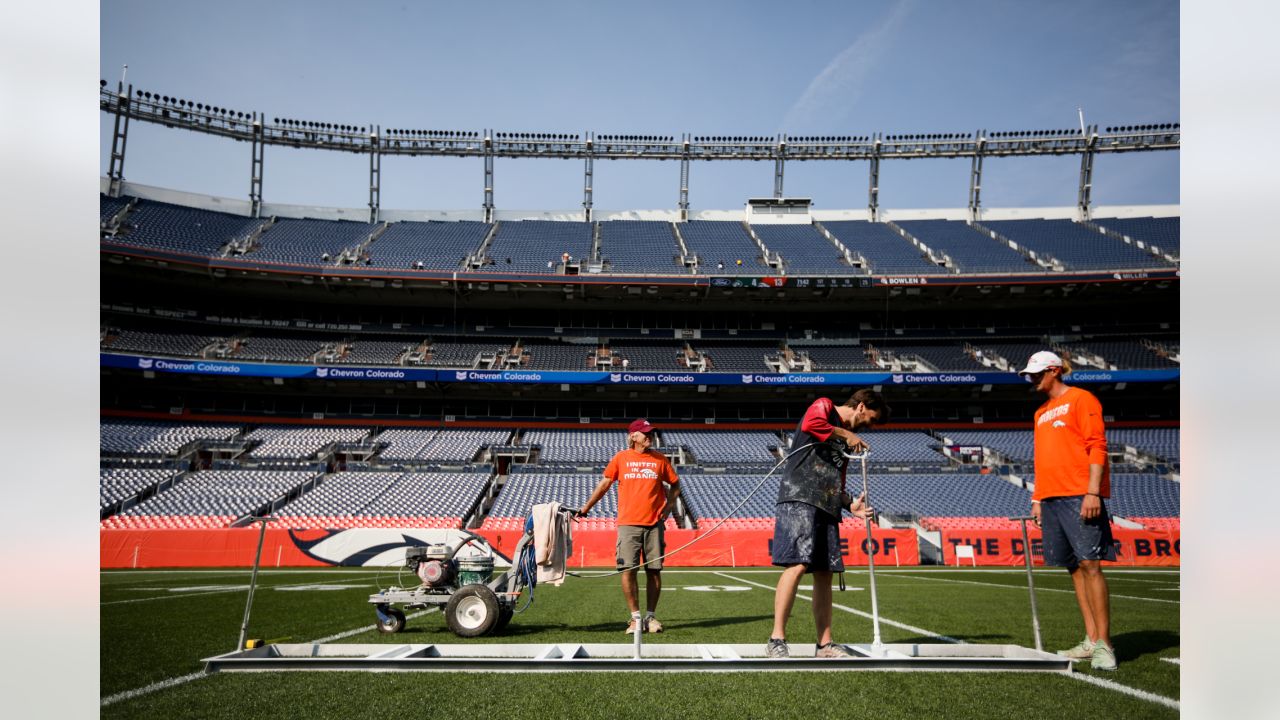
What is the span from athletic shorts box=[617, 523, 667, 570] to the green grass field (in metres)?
0.67

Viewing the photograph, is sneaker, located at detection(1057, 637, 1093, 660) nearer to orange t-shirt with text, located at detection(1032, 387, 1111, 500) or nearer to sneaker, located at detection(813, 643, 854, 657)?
orange t-shirt with text, located at detection(1032, 387, 1111, 500)

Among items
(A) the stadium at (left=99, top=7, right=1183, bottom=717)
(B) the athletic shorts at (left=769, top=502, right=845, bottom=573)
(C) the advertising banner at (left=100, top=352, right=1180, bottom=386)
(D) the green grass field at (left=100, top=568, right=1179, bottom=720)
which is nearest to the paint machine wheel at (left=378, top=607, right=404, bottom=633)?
(D) the green grass field at (left=100, top=568, right=1179, bottom=720)

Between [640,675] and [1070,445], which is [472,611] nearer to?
[640,675]

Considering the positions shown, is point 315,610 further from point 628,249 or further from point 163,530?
point 628,249

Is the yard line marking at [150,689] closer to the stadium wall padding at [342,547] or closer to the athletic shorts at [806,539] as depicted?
the athletic shorts at [806,539]

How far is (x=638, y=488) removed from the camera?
6.19 meters

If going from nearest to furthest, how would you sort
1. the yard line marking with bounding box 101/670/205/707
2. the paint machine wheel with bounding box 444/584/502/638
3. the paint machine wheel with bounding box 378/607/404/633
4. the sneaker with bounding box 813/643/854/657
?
the yard line marking with bounding box 101/670/205/707, the sneaker with bounding box 813/643/854/657, the paint machine wheel with bounding box 444/584/502/638, the paint machine wheel with bounding box 378/607/404/633

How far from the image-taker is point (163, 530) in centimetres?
1917

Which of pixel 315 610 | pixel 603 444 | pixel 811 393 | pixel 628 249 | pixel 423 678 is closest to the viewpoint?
pixel 423 678

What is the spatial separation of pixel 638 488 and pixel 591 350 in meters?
28.8

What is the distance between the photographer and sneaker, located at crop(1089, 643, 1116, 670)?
409 cm

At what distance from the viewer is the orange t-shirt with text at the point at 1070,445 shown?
453cm
